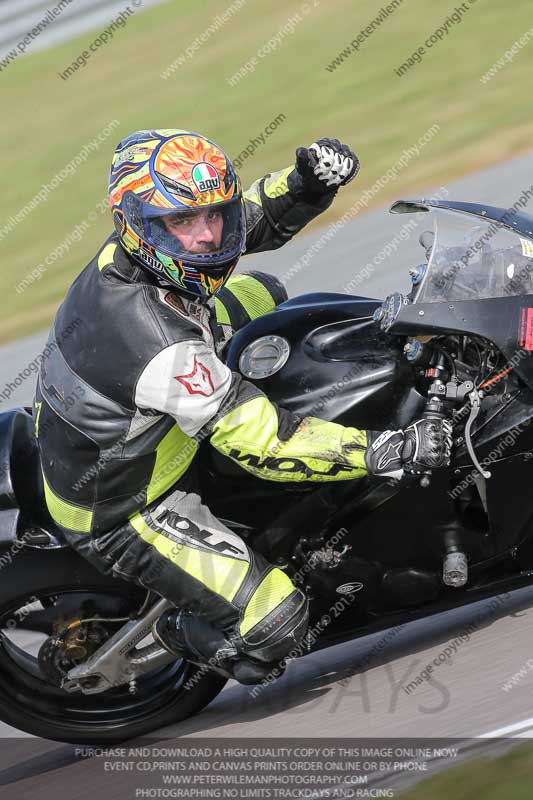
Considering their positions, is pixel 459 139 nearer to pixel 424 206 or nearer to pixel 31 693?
pixel 424 206

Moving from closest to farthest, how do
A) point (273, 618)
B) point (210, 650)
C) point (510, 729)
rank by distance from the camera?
point (510, 729) < point (273, 618) < point (210, 650)

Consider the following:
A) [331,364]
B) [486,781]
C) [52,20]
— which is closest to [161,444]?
[331,364]

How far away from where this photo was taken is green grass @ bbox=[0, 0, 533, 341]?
387 inches

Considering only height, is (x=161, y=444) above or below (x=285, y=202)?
below

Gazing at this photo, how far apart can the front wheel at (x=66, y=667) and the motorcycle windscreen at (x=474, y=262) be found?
172cm

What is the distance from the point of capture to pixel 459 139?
991 centimetres

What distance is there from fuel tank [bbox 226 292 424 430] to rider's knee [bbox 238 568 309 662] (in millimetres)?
651

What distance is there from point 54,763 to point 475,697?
1.79m

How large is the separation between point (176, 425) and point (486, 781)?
60.4 inches

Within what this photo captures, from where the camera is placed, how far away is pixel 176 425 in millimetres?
3613

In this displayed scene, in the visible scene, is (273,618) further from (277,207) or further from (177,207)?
(277,207)

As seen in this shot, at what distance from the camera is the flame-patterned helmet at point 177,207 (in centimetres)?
343

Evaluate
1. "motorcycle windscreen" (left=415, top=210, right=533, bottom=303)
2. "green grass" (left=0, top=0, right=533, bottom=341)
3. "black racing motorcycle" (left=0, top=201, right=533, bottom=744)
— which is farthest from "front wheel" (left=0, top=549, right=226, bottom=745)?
"green grass" (left=0, top=0, right=533, bottom=341)

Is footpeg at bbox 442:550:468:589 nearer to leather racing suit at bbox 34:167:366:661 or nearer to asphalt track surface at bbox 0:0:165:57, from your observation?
leather racing suit at bbox 34:167:366:661
